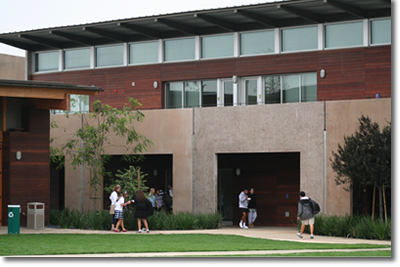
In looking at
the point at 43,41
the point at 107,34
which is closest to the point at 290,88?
the point at 107,34

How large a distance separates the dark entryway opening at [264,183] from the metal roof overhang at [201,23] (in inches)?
233

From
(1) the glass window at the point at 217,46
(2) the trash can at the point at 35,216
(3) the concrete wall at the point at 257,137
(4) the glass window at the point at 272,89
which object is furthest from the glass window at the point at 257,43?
(2) the trash can at the point at 35,216

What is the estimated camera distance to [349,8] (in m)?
25.7

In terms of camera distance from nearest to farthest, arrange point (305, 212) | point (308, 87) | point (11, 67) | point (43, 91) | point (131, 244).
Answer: point (131, 244) < point (305, 212) < point (43, 91) < point (308, 87) < point (11, 67)

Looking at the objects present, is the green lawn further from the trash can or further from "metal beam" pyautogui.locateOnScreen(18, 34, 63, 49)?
"metal beam" pyautogui.locateOnScreen(18, 34, 63, 49)

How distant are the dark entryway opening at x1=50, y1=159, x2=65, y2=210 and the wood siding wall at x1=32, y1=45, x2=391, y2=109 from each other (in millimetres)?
4326

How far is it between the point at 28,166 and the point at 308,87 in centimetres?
1230

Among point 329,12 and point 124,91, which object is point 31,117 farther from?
point 329,12

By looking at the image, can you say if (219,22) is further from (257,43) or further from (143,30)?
(143,30)

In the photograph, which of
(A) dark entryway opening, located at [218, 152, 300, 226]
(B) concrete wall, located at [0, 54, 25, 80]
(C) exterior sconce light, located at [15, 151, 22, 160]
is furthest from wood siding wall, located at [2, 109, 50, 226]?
(B) concrete wall, located at [0, 54, 25, 80]

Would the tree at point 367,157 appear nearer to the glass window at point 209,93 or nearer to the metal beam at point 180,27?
the glass window at point 209,93

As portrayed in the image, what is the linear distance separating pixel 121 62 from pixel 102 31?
1918 millimetres

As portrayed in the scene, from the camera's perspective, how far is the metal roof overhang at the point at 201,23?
26000mm

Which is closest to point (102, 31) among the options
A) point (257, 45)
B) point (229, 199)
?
point (257, 45)
